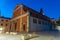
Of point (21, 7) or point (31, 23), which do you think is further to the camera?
point (21, 7)

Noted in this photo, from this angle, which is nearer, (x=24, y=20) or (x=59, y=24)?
(x=24, y=20)

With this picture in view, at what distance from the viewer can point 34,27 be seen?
65.3ft

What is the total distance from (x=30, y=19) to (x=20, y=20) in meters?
2.65

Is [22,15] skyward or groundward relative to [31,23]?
skyward

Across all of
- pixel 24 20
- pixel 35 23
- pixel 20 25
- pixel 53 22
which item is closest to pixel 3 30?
pixel 20 25

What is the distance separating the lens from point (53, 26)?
35.9 m

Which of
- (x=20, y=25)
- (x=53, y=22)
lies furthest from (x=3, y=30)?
(x=53, y=22)

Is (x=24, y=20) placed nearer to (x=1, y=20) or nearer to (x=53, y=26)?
(x=53, y=26)

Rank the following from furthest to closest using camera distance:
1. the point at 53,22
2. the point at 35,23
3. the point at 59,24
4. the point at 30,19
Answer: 1. the point at 53,22
2. the point at 59,24
3. the point at 35,23
4. the point at 30,19

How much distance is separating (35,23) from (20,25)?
2909 mm

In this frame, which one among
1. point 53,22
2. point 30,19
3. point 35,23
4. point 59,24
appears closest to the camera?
point 30,19

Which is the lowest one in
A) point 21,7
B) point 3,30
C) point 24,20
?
point 3,30

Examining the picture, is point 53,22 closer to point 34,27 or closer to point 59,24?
point 59,24

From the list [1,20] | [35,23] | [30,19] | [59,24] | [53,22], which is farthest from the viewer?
[1,20]
